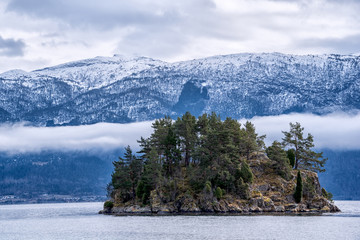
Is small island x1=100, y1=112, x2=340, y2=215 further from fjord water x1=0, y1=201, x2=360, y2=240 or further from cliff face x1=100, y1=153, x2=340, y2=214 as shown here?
fjord water x1=0, y1=201, x2=360, y2=240

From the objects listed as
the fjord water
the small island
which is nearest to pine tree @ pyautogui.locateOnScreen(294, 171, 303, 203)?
the small island

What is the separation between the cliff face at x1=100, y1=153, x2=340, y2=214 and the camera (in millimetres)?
183500

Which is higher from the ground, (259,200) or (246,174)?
(246,174)

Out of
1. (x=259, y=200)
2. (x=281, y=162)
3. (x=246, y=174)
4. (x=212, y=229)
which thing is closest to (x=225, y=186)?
(x=246, y=174)

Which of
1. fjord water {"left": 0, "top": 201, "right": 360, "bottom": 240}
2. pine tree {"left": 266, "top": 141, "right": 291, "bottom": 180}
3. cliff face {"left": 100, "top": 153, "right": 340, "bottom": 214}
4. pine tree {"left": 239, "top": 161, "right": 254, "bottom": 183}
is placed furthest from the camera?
pine tree {"left": 266, "top": 141, "right": 291, "bottom": 180}

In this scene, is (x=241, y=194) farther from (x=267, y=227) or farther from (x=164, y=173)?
(x=267, y=227)

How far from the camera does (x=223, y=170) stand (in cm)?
18638

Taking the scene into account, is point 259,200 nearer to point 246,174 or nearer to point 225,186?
point 246,174

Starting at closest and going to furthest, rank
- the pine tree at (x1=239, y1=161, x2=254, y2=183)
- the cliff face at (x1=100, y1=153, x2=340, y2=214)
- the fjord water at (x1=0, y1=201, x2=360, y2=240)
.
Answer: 1. the fjord water at (x1=0, y1=201, x2=360, y2=240)
2. the cliff face at (x1=100, y1=153, x2=340, y2=214)
3. the pine tree at (x1=239, y1=161, x2=254, y2=183)

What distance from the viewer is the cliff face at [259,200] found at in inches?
7224

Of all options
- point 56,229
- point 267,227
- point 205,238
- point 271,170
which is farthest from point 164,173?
point 205,238

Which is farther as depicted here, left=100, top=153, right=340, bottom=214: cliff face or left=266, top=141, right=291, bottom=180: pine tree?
left=266, top=141, right=291, bottom=180: pine tree

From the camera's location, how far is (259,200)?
183500 mm

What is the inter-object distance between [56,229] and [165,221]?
28785 mm
